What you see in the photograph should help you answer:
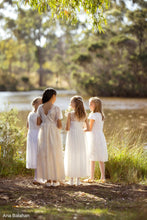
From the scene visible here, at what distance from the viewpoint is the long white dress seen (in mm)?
5621

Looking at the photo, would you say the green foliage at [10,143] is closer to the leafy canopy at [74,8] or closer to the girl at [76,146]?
the girl at [76,146]

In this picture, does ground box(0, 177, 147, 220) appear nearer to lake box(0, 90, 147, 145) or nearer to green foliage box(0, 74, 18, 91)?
lake box(0, 90, 147, 145)

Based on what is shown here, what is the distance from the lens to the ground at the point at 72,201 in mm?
4141

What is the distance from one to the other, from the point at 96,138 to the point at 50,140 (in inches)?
39.3

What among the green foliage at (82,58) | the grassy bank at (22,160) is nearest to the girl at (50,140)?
the grassy bank at (22,160)

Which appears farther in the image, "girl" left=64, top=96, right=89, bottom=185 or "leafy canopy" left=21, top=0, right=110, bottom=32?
"leafy canopy" left=21, top=0, right=110, bottom=32

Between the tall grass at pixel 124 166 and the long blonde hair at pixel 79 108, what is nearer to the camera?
the long blonde hair at pixel 79 108

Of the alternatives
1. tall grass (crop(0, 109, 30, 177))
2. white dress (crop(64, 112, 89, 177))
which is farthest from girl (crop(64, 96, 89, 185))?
tall grass (crop(0, 109, 30, 177))

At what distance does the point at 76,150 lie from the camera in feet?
19.3

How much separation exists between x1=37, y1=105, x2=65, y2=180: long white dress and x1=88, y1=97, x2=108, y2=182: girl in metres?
0.80

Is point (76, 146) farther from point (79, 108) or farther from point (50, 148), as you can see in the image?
point (79, 108)

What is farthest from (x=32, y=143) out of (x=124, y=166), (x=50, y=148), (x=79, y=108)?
(x=124, y=166)

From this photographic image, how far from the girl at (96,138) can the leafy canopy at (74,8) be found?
136 cm

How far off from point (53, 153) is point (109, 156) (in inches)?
64.7
